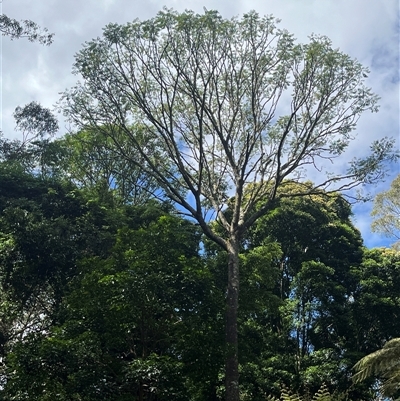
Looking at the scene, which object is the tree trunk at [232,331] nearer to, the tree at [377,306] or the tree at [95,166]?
the tree at [377,306]

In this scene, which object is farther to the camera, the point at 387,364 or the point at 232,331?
the point at 387,364

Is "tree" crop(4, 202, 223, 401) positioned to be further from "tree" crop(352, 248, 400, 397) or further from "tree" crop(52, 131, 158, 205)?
"tree" crop(52, 131, 158, 205)

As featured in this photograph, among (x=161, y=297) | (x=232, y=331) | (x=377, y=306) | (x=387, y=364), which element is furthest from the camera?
(x=377, y=306)

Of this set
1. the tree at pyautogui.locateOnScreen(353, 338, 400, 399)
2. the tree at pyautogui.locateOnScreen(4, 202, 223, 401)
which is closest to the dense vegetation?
the tree at pyautogui.locateOnScreen(4, 202, 223, 401)

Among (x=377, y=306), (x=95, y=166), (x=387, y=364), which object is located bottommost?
(x=387, y=364)

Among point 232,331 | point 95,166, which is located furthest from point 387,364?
point 95,166

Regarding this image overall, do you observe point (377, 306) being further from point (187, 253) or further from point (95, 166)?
point (95, 166)

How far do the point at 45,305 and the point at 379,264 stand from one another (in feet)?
33.6

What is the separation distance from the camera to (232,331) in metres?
8.95

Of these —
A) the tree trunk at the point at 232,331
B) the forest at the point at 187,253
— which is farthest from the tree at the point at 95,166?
the tree trunk at the point at 232,331

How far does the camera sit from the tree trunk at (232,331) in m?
8.43

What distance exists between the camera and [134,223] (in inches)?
522

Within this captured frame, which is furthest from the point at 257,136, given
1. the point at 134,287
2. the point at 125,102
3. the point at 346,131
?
the point at 134,287

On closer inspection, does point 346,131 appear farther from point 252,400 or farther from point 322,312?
point 252,400
